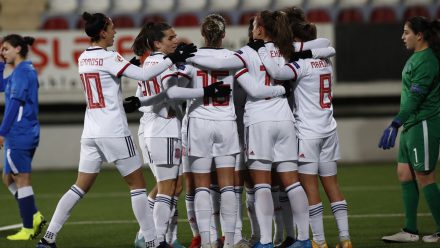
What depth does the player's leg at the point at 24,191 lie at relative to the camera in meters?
9.77

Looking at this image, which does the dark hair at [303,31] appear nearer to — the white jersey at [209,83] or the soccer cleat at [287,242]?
the white jersey at [209,83]

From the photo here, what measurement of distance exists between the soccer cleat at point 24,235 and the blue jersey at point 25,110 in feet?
2.67

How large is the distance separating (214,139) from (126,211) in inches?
158

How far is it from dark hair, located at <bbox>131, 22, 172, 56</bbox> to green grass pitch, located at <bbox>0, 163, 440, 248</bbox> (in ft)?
6.00

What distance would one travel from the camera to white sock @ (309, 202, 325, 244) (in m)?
8.20

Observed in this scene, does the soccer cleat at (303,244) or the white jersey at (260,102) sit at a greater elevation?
the white jersey at (260,102)

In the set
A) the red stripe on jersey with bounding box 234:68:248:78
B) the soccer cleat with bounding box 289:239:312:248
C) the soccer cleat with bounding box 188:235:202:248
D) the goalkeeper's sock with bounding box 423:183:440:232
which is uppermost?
the red stripe on jersey with bounding box 234:68:248:78

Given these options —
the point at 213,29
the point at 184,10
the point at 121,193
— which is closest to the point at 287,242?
the point at 213,29

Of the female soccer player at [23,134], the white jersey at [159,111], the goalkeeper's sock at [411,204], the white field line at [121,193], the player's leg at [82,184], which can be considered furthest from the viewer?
the white field line at [121,193]

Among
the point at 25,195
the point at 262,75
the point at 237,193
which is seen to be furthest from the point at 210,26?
the point at 25,195

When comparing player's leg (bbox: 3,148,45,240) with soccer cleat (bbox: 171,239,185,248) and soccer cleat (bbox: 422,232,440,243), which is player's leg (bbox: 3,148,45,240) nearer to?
soccer cleat (bbox: 171,239,185,248)

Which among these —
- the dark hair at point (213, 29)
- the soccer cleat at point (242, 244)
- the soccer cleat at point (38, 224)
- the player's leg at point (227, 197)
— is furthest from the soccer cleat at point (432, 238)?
the soccer cleat at point (38, 224)

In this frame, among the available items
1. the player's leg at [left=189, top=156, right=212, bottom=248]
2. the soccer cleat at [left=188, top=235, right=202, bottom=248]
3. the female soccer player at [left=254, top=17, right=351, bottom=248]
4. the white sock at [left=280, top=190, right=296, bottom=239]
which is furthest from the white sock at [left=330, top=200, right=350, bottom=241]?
the soccer cleat at [left=188, top=235, right=202, bottom=248]

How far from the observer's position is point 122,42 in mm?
17141
